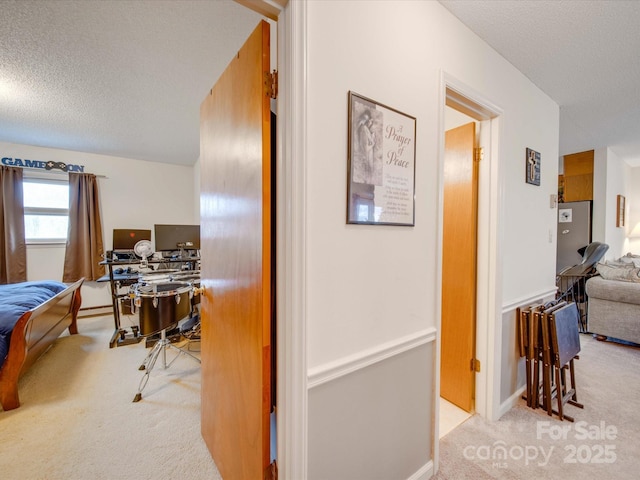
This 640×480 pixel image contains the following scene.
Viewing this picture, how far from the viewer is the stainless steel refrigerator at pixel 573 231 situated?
4.19 metres

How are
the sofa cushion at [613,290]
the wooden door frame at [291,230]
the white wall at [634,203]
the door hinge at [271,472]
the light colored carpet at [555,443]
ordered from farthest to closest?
the white wall at [634,203] < the sofa cushion at [613,290] < the light colored carpet at [555,443] < the door hinge at [271,472] < the wooden door frame at [291,230]

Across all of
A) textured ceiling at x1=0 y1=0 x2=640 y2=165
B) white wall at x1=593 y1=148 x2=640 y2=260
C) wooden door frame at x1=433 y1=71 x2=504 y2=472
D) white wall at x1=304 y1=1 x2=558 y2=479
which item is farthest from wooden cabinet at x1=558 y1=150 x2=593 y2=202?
white wall at x1=304 y1=1 x2=558 y2=479

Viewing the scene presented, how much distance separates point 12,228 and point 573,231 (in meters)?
8.64

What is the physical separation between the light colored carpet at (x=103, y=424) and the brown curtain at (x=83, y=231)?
2.10m

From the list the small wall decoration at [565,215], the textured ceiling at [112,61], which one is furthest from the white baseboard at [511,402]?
the small wall decoration at [565,215]

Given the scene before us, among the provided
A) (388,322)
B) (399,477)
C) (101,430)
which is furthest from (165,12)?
(399,477)

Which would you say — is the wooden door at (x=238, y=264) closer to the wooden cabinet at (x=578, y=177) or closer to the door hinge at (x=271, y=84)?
the door hinge at (x=271, y=84)

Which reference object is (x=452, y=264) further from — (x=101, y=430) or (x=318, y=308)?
(x=101, y=430)

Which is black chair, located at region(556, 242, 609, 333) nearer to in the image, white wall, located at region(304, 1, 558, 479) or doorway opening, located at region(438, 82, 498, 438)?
doorway opening, located at region(438, 82, 498, 438)

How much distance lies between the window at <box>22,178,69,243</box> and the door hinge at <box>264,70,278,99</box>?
5250 mm

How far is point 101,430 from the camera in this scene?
176cm

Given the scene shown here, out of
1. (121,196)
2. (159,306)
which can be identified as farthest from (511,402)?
(121,196)

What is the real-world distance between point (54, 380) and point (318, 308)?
2872 mm

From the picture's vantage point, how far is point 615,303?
302cm
